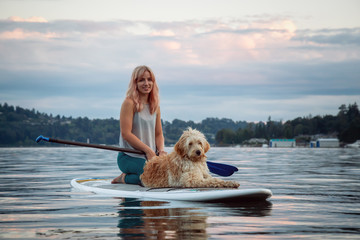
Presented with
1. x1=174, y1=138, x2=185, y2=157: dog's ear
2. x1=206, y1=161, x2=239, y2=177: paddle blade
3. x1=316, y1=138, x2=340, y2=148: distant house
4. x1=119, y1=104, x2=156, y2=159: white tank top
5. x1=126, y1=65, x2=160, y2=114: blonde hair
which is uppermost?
x1=126, y1=65, x2=160, y2=114: blonde hair

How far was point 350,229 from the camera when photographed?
598 cm

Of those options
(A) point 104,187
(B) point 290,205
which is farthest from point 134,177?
(B) point 290,205

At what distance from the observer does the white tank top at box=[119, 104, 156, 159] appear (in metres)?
9.99

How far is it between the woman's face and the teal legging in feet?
4.42

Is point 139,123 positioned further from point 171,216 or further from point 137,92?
point 171,216

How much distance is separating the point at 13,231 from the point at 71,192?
5.01 meters

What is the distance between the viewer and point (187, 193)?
28.0ft

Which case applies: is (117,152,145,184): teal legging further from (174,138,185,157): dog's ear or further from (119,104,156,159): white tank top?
(174,138,185,157): dog's ear

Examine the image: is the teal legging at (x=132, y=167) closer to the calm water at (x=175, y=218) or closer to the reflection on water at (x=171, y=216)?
the calm water at (x=175, y=218)

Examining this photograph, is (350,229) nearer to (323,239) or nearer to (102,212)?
(323,239)

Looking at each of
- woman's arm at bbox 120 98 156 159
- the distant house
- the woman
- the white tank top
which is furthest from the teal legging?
the distant house

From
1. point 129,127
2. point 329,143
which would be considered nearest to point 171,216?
point 129,127

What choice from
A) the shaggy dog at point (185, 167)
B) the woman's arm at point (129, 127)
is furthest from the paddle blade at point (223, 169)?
the woman's arm at point (129, 127)

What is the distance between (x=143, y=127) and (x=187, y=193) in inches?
79.8
